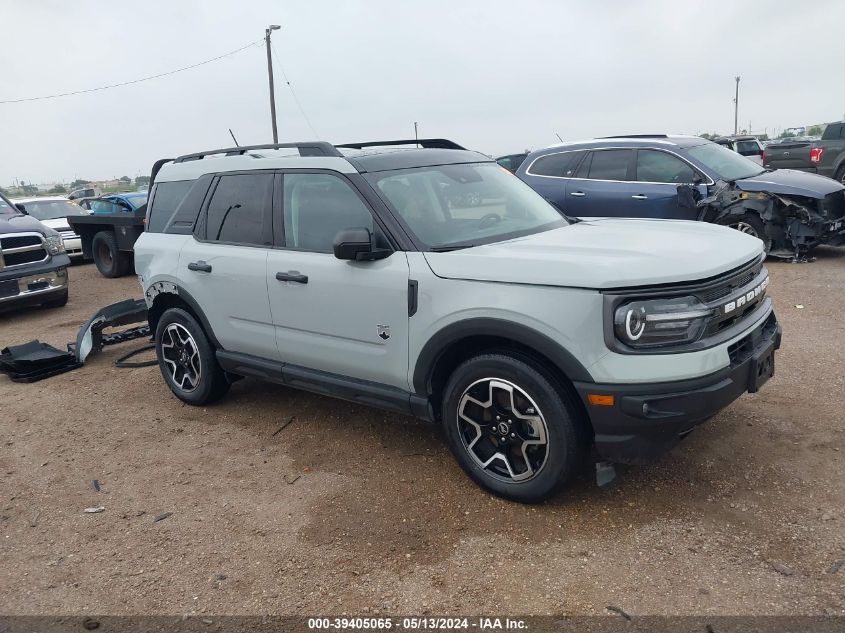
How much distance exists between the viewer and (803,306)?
23.2ft

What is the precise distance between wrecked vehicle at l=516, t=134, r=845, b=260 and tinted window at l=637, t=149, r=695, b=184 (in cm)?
1

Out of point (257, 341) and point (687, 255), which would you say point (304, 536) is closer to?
point (257, 341)

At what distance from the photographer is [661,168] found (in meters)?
8.84

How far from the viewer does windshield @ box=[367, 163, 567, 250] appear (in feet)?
12.5

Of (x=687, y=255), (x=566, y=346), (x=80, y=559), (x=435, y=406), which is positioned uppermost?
(x=687, y=255)

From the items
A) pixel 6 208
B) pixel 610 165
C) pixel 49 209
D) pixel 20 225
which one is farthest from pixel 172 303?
pixel 49 209

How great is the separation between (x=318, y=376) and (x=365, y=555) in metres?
1.34

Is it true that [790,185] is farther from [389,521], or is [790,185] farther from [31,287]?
[31,287]

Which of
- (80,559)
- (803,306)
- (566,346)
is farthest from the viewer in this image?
(803,306)

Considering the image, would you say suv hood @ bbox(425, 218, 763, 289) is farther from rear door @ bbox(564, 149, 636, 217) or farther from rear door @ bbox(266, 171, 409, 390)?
→ rear door @ bbox(564, 149, 636, 217)

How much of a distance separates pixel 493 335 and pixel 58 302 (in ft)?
29.0

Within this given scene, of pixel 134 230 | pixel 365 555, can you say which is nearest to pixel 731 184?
pixel 365 555

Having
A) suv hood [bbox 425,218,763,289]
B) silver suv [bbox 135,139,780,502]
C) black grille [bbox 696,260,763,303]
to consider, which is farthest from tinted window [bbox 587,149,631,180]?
black grille [bbox 696,260,763,303]

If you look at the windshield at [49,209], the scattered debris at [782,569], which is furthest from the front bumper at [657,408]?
the windshield at [49,209]
